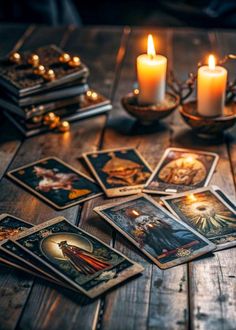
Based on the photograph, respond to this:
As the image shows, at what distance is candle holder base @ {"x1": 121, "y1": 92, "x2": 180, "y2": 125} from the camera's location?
6.03 ft

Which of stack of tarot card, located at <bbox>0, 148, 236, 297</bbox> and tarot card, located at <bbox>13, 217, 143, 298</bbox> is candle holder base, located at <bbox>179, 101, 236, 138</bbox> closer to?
stack of tarot card, located at <bbox>0, 148, 236, 297</bbox>

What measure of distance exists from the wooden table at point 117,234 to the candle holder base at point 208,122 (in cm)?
4

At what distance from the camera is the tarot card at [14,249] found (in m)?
1.24

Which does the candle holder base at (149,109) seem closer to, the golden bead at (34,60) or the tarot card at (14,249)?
the golden bead at (34,60)

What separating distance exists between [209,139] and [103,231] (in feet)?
1.87

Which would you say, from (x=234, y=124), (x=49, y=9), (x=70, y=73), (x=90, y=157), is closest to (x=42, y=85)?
(x=70, y=73)

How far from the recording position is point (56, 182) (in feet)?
5.22

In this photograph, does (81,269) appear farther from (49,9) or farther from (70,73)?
(49,9)

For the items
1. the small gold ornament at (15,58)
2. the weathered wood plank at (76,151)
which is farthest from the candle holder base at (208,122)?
the small gold ornament at (15,58)

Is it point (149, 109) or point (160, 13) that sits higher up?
point (149, 109)

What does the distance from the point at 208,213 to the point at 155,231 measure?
14 cm

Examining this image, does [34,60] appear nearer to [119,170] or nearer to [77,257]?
[119,170]

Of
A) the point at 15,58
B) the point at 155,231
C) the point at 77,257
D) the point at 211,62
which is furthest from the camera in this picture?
the point at 15,58

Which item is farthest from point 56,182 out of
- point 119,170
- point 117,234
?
point 117,234
